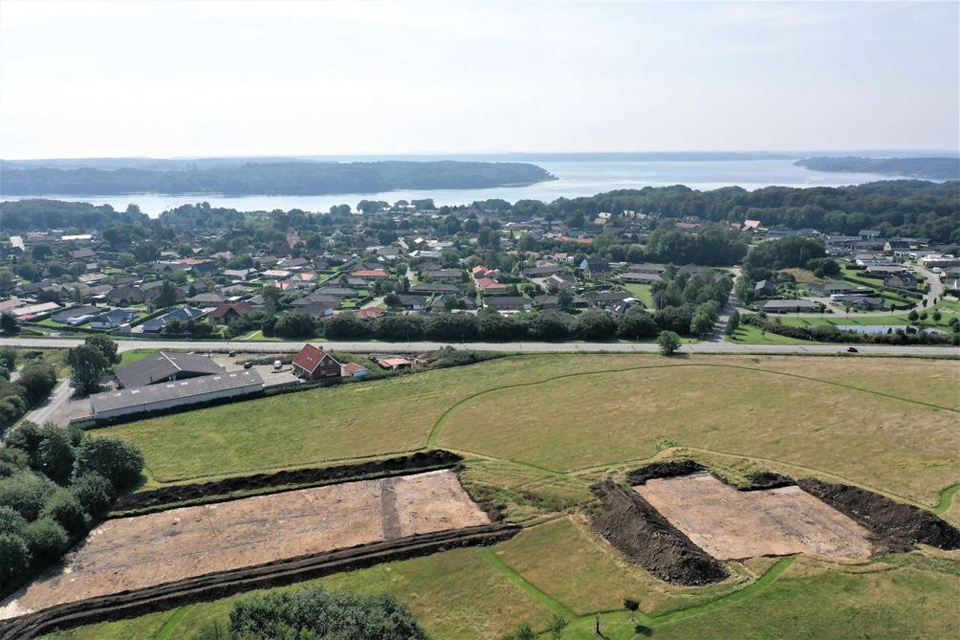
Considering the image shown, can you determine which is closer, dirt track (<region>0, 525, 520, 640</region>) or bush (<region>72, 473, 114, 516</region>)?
dirt track (<region>0, 525, 520, 640</region>)

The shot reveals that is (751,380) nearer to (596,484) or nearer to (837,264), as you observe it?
(596,484)

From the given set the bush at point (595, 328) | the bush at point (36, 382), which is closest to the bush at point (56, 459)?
the bush at point (36, 382)

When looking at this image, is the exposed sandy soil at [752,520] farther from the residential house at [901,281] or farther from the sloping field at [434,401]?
the residential house at [901,281]

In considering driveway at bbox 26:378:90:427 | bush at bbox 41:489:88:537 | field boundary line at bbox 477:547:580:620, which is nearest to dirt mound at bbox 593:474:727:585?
field boundary line at bbox 477:547:580:620

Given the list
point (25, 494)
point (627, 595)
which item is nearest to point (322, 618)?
point (627, 595)

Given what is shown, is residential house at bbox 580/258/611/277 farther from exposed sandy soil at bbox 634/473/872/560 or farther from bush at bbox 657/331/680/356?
exposed sandy soil at bbox 634/473/872/560

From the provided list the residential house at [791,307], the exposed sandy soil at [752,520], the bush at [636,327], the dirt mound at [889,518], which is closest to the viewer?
the exposed sandy soil at [752,520]
